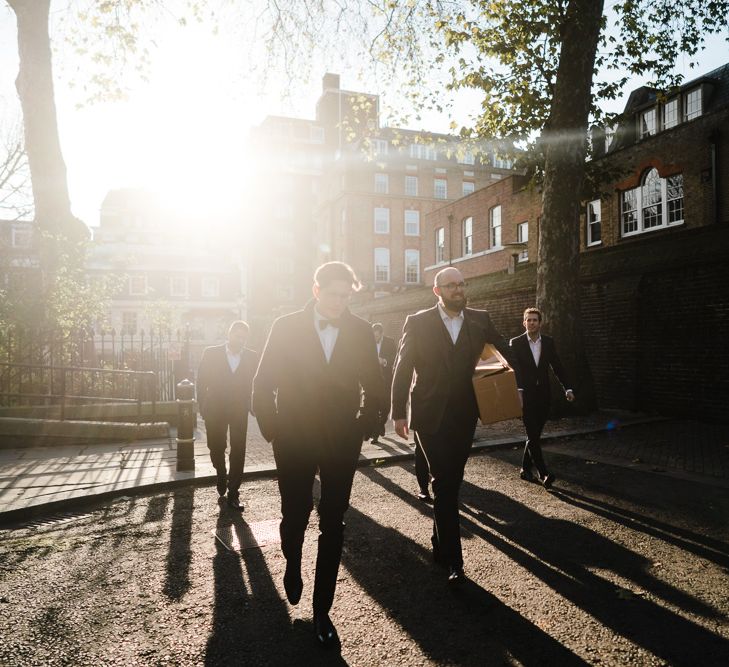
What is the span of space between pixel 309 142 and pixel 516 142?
149ft

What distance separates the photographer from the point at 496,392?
378 centimetres

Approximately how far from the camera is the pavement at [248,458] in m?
5.97

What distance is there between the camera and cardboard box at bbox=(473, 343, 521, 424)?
3727 mm

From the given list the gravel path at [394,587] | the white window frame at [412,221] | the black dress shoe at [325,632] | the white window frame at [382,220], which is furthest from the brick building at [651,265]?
the white window frame at [412,221]

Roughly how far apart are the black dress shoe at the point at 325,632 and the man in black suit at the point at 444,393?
96cm

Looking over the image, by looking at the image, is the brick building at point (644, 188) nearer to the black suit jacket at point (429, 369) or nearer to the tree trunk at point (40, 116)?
the tree trunk at point (40, 116)

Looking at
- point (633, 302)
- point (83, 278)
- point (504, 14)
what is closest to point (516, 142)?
point (504, 14)

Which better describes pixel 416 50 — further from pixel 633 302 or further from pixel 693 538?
pixel 693 538

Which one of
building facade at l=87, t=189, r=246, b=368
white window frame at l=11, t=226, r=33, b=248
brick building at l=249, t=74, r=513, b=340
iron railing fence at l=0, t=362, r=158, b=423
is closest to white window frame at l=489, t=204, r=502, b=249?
brick building at l=249, t=74, r=513, b=340

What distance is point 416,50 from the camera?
14.5 m

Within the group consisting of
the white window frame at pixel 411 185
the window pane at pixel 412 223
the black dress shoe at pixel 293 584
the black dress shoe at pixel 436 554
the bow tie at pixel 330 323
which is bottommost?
the black dress shoe at pixel 436 554

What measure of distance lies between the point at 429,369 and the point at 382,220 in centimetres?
Answer: 4560

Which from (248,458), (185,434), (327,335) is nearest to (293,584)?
(327,335)

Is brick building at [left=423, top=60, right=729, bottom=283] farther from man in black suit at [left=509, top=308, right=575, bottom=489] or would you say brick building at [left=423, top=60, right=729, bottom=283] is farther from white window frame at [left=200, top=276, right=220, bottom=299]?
white window frame at [left=200, top=276, right=220, bottom=299]
